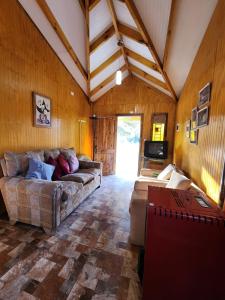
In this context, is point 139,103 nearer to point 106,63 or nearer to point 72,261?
point 106,63

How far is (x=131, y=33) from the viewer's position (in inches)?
115

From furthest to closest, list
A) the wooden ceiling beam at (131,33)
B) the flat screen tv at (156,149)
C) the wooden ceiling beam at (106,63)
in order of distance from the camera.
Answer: the flat screen tv at (156,149) < the wooden ceiling beam at (106,63) < the wooden ceiling beam at (131,33)

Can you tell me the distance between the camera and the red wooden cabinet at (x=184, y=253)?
40.1 inches

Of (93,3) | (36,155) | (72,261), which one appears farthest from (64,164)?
(93,3)

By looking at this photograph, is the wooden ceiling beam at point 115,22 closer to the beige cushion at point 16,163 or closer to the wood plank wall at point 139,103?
the wood plank wall at point 139,103

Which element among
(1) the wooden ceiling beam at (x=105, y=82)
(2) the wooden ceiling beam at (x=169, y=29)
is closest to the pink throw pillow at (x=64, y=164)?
(1) the wooden ceiling beam at (x=105, y=82)

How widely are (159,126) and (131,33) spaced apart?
2.71m

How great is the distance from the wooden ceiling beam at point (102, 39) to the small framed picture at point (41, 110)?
1.56m

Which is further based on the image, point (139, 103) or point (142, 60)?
point (139, 103)

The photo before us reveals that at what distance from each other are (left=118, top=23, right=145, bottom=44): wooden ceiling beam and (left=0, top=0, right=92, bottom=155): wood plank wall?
1.53m

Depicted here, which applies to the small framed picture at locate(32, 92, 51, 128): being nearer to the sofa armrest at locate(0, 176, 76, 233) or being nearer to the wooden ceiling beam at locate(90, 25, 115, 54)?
the sofa armrest at locate(0, 176, 76, 233)

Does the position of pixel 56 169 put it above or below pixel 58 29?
below

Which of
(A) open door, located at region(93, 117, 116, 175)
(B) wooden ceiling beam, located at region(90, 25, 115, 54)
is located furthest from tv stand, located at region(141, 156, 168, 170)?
(B) wooden ceiling beam, located at region(90, 25, 115, 54)

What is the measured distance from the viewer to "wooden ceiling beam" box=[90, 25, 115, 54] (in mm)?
3244
